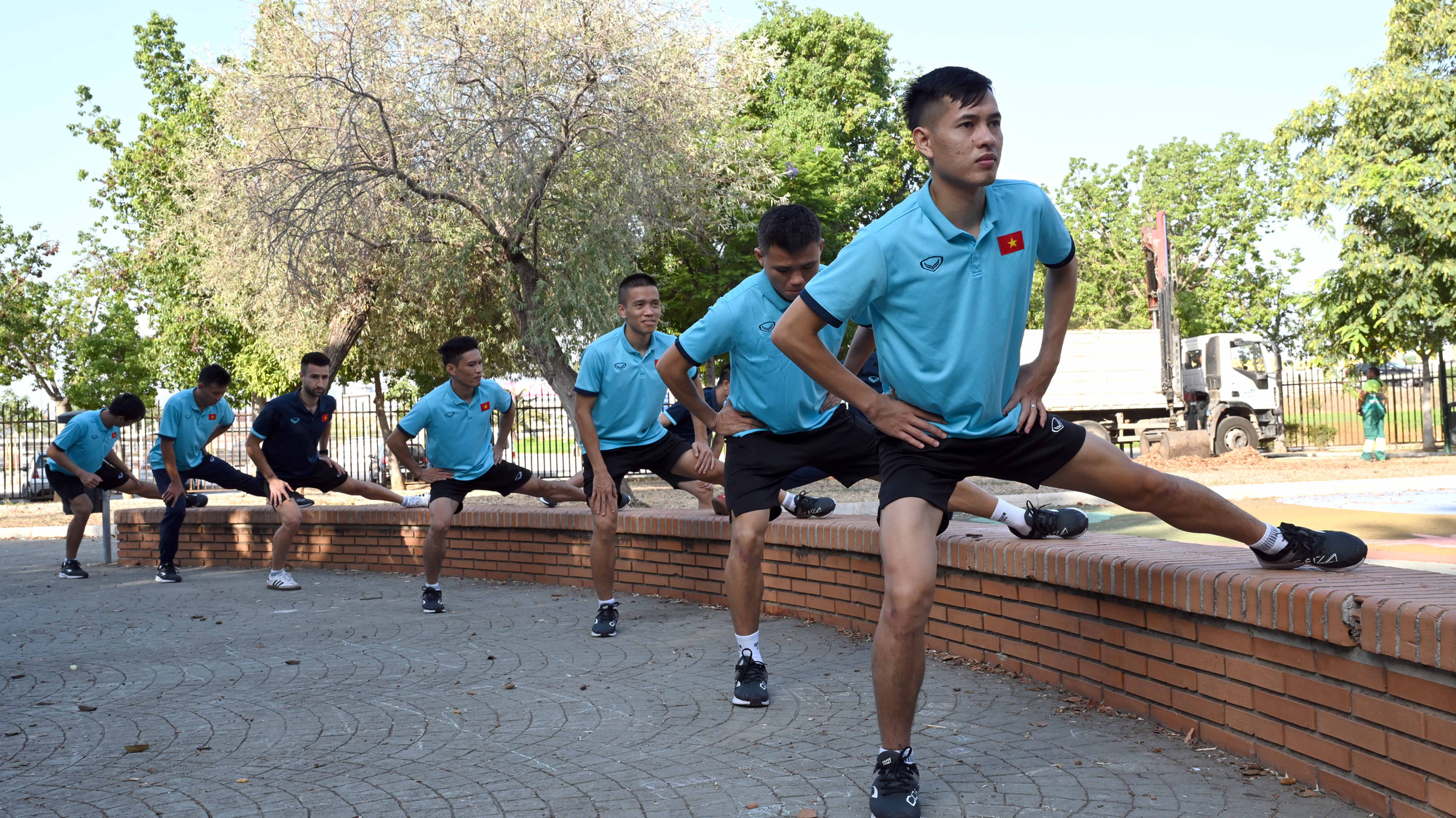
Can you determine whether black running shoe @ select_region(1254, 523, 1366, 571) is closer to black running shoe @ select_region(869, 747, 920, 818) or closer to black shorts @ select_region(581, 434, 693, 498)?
black running shoe @ select_region(869, 747, 920, 818)

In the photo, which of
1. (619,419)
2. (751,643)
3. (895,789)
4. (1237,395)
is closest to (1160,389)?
(1237,395)

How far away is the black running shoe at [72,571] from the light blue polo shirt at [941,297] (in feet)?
31.7

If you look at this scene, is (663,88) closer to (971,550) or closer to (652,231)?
(652,231)

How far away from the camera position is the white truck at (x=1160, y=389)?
2517 centimetres

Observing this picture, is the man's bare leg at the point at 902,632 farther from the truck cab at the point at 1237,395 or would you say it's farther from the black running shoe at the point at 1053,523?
the truck cab at the point at 1237,395

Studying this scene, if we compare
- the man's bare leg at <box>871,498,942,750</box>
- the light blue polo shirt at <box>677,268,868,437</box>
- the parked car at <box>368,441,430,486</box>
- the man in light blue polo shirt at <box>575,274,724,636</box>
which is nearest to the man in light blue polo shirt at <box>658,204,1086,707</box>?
the light blue polo shirt at <box>677,268,868,437</box>

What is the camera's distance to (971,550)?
512cm

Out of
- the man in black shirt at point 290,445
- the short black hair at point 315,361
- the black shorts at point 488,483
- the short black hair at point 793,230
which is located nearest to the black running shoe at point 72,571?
the man in black shirt at point 290,445

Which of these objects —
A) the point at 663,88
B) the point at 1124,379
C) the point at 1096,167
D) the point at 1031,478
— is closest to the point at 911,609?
the point at 1031,478

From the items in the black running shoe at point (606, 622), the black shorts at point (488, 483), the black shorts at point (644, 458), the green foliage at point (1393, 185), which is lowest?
the black running shoe at point (606, 622)

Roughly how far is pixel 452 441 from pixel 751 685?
163 inches

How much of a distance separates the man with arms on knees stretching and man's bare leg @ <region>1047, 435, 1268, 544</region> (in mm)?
9273

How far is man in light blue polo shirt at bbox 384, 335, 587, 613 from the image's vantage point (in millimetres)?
7914

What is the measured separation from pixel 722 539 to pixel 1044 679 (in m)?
2.83
